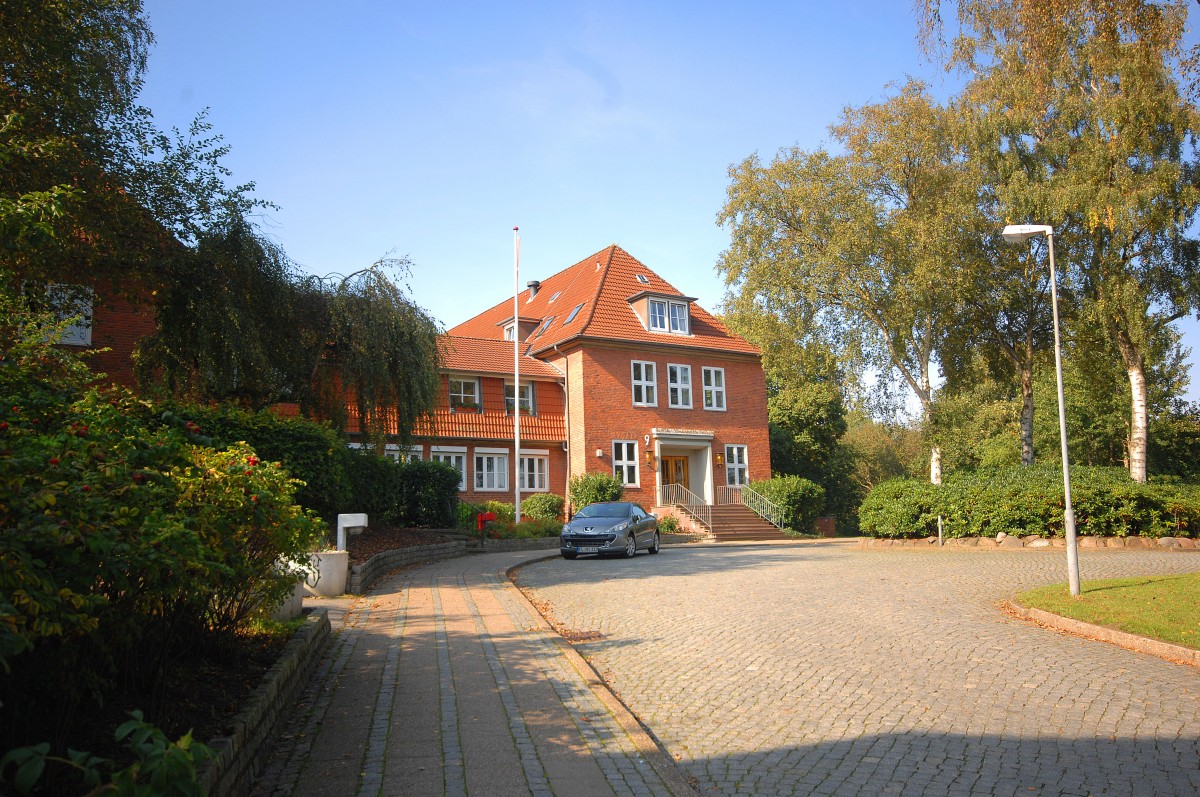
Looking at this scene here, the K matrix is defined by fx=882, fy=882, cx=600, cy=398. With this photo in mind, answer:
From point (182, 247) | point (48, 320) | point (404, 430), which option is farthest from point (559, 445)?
point (48, 320)

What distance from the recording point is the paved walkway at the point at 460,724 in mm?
5016

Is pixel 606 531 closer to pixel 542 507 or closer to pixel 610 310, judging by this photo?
pixel 542 507

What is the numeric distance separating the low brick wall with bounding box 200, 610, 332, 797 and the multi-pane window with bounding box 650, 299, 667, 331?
30899 mm

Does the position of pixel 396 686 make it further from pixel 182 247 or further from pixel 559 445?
pixel 559 445

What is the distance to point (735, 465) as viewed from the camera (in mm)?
38344

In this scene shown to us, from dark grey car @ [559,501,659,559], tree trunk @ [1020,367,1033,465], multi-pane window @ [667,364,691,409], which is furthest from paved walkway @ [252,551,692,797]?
multi-pane window @ [667,364,691,409]

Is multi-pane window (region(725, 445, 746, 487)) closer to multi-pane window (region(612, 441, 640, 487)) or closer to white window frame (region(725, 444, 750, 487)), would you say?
white window frame (region(725, 444, 750, 487))

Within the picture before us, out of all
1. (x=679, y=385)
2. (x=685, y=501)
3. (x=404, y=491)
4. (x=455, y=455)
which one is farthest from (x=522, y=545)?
(x=679, y=385)

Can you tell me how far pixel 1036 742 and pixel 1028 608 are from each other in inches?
258

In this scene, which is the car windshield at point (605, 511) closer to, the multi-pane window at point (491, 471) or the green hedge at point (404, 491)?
the green hedge at point (404, 491)

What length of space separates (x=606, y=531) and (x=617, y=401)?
46.9ft

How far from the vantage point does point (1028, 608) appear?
11.8m

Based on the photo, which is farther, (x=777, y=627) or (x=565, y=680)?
(x=777, y=627)

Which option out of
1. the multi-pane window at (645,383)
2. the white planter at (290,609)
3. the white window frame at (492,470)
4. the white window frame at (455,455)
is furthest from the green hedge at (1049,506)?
the white planter at (290,609)
